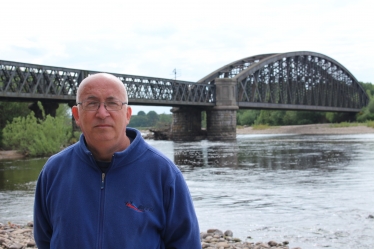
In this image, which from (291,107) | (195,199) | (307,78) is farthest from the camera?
(307,78)

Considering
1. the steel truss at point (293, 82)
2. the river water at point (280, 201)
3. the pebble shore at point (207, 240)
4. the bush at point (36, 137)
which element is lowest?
the river water at point (280, 201)

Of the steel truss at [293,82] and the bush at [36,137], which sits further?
the steel truss at [293,82]

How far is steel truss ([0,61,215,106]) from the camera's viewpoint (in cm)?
5188

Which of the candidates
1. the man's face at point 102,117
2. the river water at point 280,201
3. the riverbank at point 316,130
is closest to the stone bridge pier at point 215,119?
the riverbank at point 316,130

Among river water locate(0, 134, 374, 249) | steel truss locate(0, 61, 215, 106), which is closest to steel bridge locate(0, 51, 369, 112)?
steel truss locate(0, 61, 215, 106)

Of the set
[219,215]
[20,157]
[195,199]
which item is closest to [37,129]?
[20,157]

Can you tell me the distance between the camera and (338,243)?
10.2m

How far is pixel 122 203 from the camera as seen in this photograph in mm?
3133

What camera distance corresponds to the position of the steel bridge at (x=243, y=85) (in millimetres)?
55312

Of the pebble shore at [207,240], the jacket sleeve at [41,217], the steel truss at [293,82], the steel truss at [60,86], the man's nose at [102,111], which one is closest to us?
the man's nose at [102,111]

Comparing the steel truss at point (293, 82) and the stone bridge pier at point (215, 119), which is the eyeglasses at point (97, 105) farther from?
the steel truss at point (293, 82)

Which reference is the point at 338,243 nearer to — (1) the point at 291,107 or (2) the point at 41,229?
(2) the point at 41,229

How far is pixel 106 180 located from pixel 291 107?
4182 inches

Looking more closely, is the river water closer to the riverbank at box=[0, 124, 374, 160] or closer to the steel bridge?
the steel bridge
